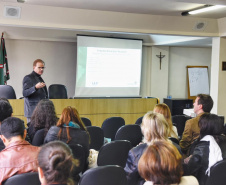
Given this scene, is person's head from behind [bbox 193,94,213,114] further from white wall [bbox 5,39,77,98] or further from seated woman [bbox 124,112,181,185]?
white wall [bbox 5,39,77,98]

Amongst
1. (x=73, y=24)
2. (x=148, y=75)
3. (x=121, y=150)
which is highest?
(x=73, y=24)

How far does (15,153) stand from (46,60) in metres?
6.59

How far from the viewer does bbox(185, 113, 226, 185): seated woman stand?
273cm

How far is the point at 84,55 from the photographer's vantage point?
8.27 m

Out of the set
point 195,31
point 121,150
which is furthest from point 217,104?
point 121,150

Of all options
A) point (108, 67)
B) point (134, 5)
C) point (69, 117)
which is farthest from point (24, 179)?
point (108, 67)

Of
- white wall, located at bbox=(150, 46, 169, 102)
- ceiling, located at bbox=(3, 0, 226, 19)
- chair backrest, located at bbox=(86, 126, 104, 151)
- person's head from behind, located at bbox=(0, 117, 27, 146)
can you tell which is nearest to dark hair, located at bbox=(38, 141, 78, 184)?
person's head from behind, located at bbox=(0, 117, 27, 146)

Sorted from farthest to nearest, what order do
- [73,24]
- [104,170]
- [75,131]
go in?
[73,24] → [75,131] → [104,170]

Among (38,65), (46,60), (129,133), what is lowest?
(129,133)

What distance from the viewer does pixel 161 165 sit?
63.8 inches

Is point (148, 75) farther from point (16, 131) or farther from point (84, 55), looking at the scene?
point (16, 131)

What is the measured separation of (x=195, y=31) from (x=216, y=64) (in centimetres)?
97

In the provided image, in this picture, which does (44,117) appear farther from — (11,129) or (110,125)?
(110,125)

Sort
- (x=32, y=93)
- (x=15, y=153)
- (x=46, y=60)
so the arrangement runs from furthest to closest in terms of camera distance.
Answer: (x=46, y=60) → (x=32, y=93) → (x=15, y=153)
